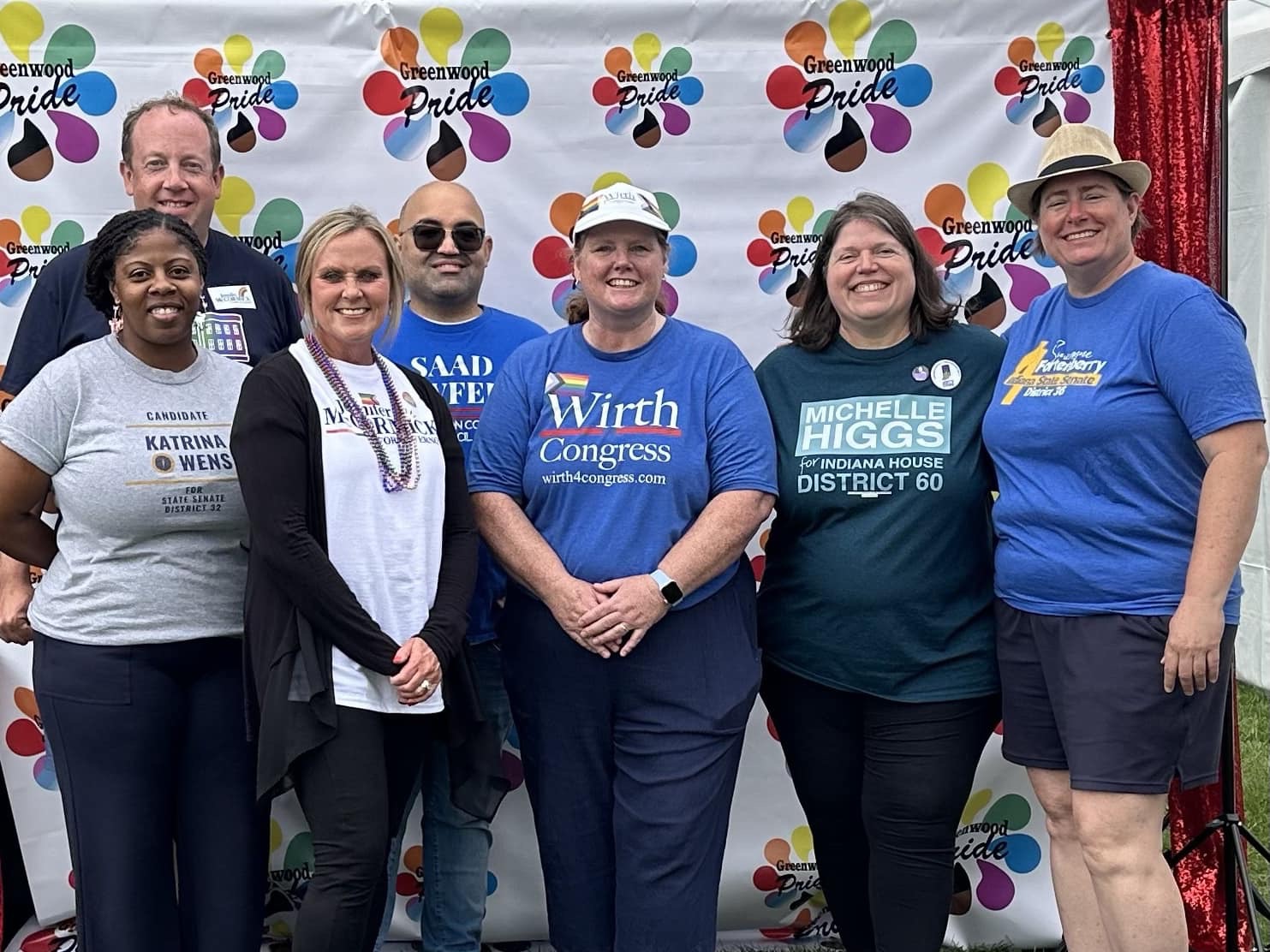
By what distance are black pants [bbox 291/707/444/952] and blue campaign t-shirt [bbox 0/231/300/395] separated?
0.90 metres

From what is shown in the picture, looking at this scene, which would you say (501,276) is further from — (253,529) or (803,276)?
(253,529)

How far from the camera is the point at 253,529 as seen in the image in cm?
207

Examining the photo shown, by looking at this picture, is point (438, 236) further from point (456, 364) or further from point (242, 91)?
point (242, 91)

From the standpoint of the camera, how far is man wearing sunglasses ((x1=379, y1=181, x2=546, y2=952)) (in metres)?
2.80

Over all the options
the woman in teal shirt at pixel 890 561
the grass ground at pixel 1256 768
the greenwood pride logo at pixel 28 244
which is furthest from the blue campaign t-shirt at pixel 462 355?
the grass ground at pixel 1256 768

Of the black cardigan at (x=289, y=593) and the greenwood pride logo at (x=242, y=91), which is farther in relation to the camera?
the greenwood pride logo at (x=242, y=91)

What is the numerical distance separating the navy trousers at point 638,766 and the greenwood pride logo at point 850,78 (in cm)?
145

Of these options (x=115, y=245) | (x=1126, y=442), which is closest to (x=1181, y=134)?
(x=1126, y=442)

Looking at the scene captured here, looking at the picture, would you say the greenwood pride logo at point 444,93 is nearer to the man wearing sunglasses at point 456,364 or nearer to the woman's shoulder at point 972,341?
the man wearing sunglasses at point 456,364

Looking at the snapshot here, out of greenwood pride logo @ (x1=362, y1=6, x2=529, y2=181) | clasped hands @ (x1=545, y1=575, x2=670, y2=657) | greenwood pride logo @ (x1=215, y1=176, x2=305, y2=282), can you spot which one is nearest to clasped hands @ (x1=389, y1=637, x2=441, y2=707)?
clasped hands @ (x1=545, y1=575, x2=670, y2=657)

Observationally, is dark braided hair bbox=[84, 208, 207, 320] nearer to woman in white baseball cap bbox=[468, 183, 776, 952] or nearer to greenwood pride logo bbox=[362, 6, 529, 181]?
woman in white baseball cap bbox=[468, 183, 776, 952]

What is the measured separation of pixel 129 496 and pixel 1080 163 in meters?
1.88

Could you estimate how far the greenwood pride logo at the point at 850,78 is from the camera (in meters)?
3.18

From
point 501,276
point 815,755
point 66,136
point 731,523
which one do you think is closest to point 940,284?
point 731,523
